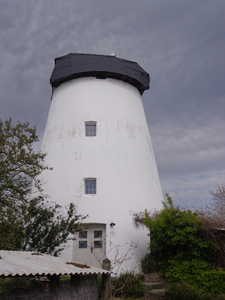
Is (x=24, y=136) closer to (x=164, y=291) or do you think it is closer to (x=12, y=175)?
(x=12, y=175)

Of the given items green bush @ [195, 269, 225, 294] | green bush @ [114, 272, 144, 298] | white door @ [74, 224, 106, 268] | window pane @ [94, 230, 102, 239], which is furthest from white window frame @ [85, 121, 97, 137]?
green bush @ [195, 269, 225, 294]

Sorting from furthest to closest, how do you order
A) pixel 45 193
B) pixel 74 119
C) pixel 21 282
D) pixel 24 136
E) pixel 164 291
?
pixel 74 119 < pixel 45 193 < pixel 24 136 < pixel 164 291 < pixel 21 282

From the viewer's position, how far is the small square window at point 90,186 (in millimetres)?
14117

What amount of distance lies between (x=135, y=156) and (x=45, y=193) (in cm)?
470

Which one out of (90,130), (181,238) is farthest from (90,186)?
(181,238)

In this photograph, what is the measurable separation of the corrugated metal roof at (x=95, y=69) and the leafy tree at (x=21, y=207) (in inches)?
272

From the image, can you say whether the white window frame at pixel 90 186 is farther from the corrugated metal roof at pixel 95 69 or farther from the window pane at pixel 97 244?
the corrugated metal roof at pixel 95 69

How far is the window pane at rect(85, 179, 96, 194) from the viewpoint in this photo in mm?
14117

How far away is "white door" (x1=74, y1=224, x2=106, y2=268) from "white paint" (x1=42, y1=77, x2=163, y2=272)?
1.27 ft

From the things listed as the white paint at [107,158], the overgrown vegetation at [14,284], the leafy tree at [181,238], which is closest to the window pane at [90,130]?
the white paint at [107,158]

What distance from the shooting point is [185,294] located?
8.59m

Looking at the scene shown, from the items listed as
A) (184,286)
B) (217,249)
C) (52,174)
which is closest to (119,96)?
(52,174)

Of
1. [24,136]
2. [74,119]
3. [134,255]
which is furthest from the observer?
[74,119]

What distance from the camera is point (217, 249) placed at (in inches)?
426
